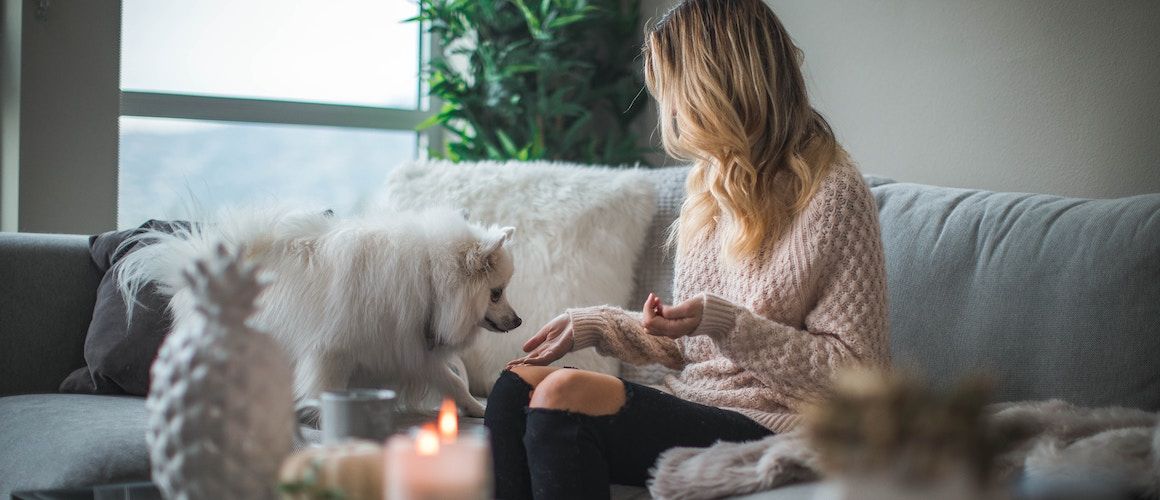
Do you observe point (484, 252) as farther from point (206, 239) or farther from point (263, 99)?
point (263, 99)

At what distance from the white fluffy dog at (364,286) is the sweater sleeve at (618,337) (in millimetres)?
362

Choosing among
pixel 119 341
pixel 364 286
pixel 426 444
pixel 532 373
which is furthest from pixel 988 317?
pixel 119 341

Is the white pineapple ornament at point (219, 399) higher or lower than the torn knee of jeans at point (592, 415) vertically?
higher

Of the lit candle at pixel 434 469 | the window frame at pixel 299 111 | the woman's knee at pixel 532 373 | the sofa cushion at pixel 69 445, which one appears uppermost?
the window frame at pixel 299 111

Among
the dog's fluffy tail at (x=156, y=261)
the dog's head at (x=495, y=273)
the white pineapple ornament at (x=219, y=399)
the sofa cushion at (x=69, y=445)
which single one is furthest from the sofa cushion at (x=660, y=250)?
the white pineapple ornament at (x=219, y=399)

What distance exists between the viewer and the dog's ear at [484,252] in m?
2.03

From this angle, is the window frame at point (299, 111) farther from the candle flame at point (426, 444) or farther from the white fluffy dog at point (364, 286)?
the candle flame at point (426, 444)

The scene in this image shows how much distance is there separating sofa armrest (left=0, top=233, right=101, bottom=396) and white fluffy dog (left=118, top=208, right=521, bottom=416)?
1.09ft

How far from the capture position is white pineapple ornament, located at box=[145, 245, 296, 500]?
2.84ft

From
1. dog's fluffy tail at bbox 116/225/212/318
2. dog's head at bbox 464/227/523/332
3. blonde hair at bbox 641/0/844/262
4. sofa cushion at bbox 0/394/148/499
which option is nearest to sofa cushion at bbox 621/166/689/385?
dog's head at bbox 464/227/523/332

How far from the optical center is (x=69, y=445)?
169 centimetres

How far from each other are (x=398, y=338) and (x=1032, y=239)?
1244mm

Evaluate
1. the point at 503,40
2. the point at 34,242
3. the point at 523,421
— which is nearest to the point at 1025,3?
the point at 523,421

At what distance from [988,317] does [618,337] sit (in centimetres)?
69
